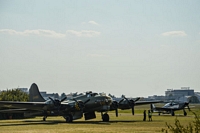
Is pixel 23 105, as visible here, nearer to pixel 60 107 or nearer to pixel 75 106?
pixel 60 107

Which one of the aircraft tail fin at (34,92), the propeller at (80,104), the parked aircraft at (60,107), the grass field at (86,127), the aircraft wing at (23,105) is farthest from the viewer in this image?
the aircraft tail fin at (34,92)

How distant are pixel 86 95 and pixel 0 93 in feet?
91.0

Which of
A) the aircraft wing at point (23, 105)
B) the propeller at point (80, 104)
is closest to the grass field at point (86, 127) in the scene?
the aircraft wing at point (23, 105)

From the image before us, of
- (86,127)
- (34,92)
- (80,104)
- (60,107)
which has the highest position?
(34,92)

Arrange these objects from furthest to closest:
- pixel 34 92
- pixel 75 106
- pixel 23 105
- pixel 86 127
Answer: pixel 34 92 < pixel 75 106 < pixel 23 105 < pixel 86 127

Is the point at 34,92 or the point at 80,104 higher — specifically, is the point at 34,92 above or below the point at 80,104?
above

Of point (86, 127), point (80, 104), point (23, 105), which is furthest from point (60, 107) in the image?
point (86, 127)

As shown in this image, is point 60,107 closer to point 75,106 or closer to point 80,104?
point 75,106

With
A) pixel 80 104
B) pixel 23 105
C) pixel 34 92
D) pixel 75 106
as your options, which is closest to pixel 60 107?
pixel 75 106

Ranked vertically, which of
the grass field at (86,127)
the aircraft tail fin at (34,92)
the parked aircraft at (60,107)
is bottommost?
the grass field at (86,127)

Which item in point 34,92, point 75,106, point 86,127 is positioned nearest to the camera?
point 86,127

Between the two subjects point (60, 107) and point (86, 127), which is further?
point (60, 107)

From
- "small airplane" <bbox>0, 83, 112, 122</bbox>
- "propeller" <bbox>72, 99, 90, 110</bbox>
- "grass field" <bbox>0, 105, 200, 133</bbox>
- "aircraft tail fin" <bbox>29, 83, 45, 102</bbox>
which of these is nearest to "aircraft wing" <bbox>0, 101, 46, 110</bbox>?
"small airplane" <bbox>0, 83, 112, 122</bbox>

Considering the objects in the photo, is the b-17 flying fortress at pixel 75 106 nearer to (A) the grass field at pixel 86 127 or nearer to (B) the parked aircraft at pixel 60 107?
(B) the parked aircraft at pixel 60 107
